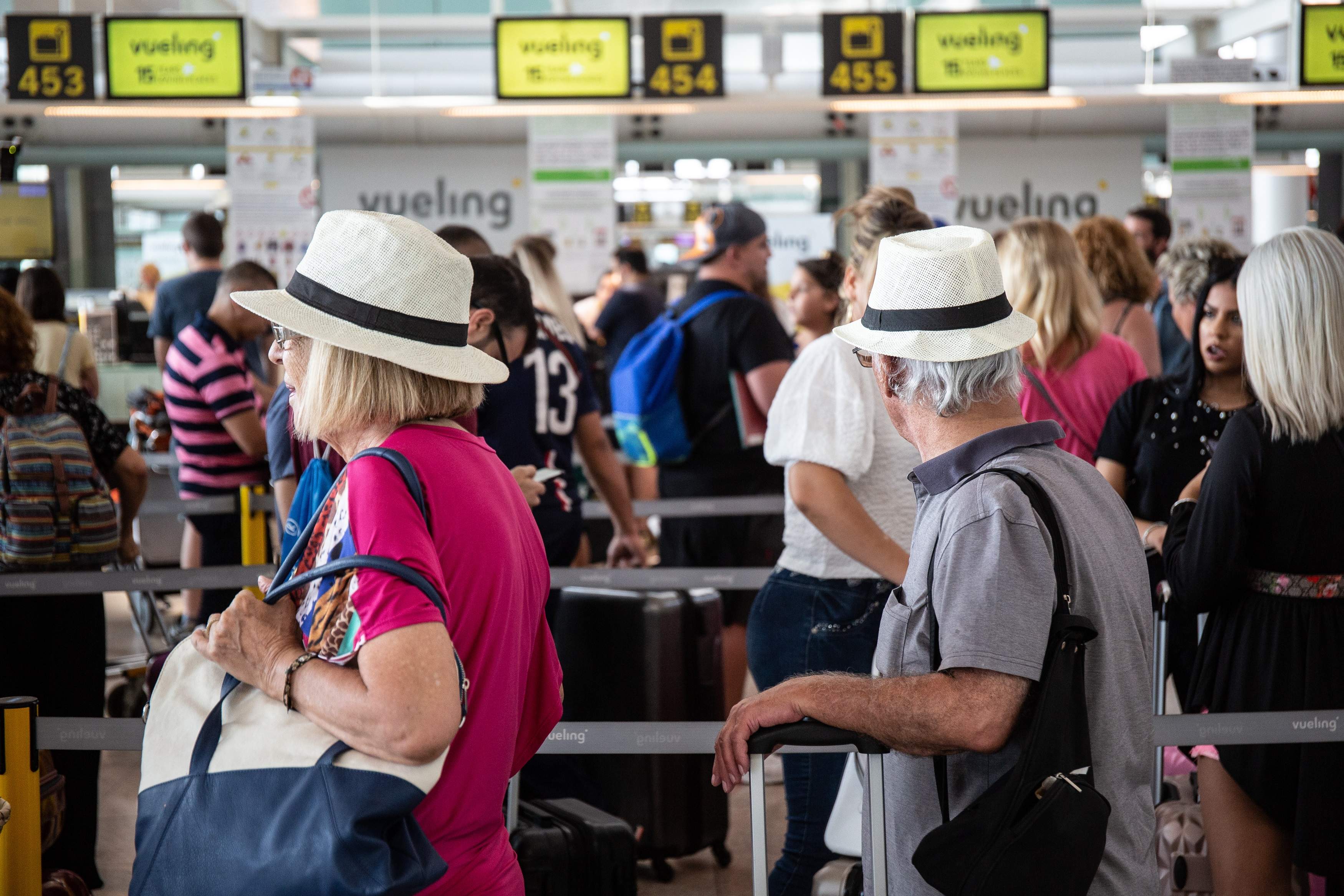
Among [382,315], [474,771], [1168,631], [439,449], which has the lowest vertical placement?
[1168,631]

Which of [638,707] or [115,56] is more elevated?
[115,56]

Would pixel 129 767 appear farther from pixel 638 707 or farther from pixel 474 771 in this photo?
pixel 474 771

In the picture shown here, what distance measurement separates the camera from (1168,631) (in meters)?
3.19

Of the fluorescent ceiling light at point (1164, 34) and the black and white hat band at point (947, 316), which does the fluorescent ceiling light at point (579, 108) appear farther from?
the black and white hat band at point (947, 316)

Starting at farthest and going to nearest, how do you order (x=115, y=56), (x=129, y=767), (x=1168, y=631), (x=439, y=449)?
(x=115, y=56) < (x=129, y=767) < (x=1168, y=631) < (x=439, y=449)

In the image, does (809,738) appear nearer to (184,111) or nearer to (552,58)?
(552,58)

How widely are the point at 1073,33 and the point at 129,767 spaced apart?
12.7m

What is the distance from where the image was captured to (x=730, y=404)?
384cm

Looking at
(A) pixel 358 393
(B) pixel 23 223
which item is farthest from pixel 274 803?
(B) pixel 23 223

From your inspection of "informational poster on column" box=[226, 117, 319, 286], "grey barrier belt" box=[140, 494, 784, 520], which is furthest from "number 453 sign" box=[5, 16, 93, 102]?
"grey barrier belt" box=[140, 494, 784, 520]

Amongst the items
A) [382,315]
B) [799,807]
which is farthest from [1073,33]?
[382,315]

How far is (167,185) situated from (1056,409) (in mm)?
16608

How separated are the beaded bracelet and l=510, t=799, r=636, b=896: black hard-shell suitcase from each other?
3.39 ft

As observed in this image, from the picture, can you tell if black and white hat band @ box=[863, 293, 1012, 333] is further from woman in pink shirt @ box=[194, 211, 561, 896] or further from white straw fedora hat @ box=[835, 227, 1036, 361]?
woman in pink shirt @ box=[194, 211, 561, 896]
